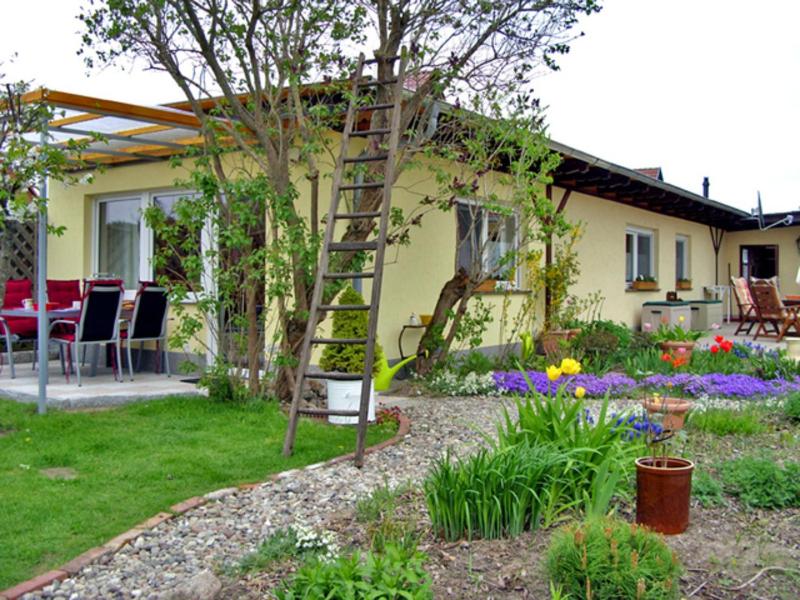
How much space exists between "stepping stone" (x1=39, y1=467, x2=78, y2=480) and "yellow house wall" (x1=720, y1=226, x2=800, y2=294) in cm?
1754

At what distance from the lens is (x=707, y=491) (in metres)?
3.62

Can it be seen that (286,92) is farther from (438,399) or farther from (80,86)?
(438,399)

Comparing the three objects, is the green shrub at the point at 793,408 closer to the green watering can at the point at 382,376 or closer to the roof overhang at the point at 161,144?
the green watering can at the point at 382,376

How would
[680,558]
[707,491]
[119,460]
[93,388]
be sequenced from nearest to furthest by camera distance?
[680,558] < [707,491] < [119,460] < [93,388]

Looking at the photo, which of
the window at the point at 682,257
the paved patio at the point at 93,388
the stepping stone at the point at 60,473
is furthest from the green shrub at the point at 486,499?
the window at the point at 682,257

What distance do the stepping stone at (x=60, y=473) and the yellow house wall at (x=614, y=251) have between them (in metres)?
8.12

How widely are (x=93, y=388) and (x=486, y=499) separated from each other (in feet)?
16.2

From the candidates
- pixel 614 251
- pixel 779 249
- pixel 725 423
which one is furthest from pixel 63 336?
pixel 779 249

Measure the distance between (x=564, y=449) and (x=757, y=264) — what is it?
719 inches

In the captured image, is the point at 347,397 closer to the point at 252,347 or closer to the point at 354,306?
the point at 252,347

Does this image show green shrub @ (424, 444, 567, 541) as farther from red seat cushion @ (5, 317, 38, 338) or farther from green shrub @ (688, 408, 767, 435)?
red seat cushion @ (5, 317, 38, 338)

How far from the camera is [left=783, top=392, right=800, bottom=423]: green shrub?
5508 millimetres

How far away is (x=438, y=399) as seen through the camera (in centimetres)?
700

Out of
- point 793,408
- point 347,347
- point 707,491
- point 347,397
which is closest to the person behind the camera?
point 707,491
